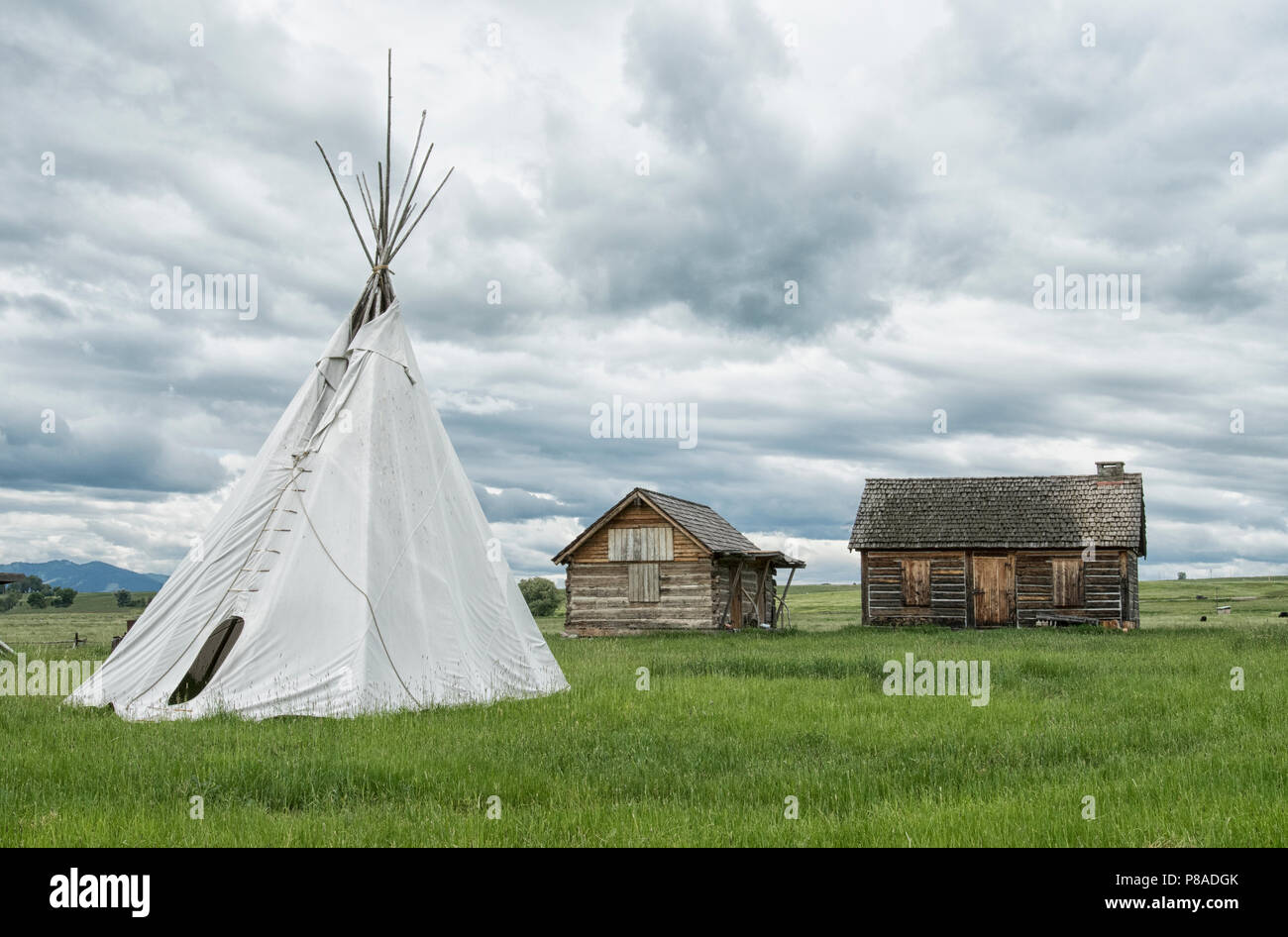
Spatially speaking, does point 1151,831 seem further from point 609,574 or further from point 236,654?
point 609,574

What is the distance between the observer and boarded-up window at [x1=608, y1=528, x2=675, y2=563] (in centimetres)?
3262

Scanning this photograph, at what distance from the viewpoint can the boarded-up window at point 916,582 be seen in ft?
118

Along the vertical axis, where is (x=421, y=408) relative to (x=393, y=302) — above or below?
below

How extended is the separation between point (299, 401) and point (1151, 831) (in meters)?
12.1

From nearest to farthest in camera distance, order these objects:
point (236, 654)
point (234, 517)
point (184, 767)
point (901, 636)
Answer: point (184, 767) < point (236, 654) < point (234, 517) < point (901, 636)

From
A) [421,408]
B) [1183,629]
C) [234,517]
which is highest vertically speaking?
[421,408]

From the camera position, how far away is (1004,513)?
36.4 metres

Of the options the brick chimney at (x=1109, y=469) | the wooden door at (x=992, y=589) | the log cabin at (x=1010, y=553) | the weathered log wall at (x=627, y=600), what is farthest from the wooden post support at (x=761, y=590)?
the brick chimney at (x=1109, y=469)

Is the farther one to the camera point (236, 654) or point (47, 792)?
point (236, 654)

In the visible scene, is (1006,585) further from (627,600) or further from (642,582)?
(627,600)

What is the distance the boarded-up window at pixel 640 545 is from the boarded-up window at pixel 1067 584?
46.1 ft

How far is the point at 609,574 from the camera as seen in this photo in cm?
3334

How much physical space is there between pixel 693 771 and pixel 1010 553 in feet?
99.1
